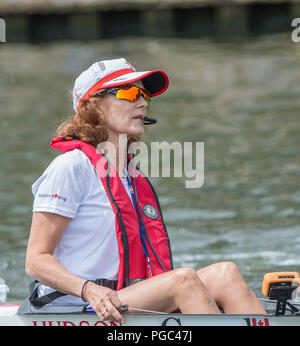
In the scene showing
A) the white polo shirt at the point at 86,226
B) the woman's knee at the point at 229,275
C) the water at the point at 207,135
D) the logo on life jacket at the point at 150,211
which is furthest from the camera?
the water at the point at 207,135

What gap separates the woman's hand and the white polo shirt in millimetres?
183

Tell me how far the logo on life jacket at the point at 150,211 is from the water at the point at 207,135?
248 centimetres

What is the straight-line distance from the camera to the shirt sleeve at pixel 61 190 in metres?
3.44

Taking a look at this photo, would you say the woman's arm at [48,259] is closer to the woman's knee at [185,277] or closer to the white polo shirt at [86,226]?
the white polo shirt at [86,226]

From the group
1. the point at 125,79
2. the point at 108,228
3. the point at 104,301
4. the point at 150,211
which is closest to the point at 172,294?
the point at 104,301

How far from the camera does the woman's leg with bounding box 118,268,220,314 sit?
3420 mm

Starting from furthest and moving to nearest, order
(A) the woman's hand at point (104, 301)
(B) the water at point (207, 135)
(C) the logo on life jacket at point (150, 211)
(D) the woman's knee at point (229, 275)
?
(B) the water at point (207, 135), (C) the logo on life jacket at point (150, 211), (D) the woman's knee at point (229, 275), (A) the woman's hand at point (104, 301)

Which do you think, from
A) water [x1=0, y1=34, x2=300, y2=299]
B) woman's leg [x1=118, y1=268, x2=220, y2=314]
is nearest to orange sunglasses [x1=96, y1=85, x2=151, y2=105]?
woman's leg [x1=118, y1=268, x2=220, y2=314]

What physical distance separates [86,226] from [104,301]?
0.39 meters

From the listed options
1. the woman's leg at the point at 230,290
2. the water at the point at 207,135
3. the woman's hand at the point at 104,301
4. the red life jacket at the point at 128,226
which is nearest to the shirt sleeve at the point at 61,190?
the red life jacket at the point at 128,226

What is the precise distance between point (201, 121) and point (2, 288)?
31.0 feet

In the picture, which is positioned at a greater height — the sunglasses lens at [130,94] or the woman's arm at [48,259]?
the sunglasses lens at [130,94]

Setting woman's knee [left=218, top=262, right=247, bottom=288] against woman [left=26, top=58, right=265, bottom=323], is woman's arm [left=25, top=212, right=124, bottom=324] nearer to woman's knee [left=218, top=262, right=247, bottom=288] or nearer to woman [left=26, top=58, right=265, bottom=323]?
woman [left=26, top=58, right=265, bottom=323]

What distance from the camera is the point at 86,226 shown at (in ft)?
11.7
